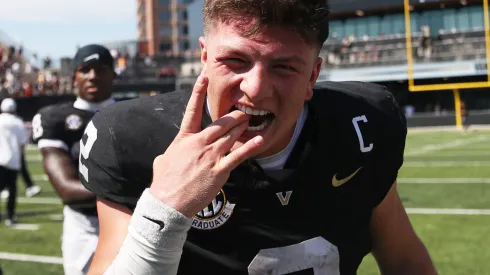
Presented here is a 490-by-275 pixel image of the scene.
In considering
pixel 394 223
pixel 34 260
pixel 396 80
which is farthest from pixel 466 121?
pixel 394 223

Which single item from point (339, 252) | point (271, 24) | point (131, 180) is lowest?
point (339, 252)

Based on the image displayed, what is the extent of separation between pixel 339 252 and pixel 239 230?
1.07 ft

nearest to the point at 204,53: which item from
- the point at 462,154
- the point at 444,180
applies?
the point at 444,180

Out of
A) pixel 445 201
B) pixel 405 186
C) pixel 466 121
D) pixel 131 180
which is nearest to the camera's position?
pixel 131 180

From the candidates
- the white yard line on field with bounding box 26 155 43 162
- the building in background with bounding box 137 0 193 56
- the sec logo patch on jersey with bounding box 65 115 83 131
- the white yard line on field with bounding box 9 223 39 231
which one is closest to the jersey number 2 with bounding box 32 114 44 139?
the sec logo patch on jersey with bounding box 65 115 83 131

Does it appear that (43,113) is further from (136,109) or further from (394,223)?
(394,223)

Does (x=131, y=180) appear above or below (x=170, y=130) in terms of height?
below

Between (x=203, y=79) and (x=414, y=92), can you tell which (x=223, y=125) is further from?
(x=414, y=92)

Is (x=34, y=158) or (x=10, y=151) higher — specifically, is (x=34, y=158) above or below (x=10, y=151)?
below

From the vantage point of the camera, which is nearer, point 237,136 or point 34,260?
point 237,136

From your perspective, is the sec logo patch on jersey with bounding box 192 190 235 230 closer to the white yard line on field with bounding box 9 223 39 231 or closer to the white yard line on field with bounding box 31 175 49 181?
the white yard line on field with bounding box 9 223 39 231

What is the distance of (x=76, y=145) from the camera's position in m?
3.95

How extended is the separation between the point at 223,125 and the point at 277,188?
403mm

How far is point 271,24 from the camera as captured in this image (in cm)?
160
